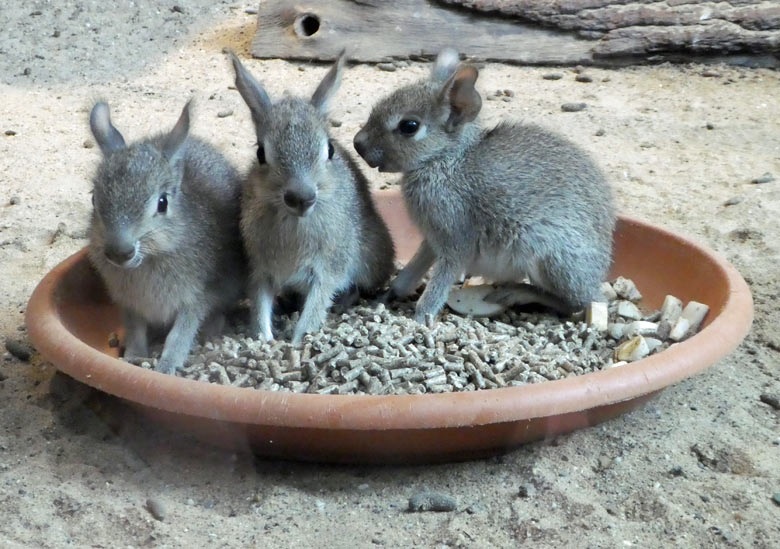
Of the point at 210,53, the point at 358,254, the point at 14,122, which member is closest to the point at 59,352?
the point at 358,254

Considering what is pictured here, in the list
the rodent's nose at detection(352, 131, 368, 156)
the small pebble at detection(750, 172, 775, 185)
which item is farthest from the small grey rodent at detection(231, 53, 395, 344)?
the small pebble at detection(750, 172, 775, 185)

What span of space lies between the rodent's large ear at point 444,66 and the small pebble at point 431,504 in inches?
84.1

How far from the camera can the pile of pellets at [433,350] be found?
3568 millimetres

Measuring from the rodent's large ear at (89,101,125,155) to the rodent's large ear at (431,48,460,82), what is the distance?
1496mm

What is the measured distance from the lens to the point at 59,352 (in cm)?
351

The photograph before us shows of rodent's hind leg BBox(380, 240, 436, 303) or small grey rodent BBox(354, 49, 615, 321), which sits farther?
rodent's hind leg BBox(380, 240, 436, 303)

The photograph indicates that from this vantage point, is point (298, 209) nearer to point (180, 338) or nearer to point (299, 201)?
point (299, 201)

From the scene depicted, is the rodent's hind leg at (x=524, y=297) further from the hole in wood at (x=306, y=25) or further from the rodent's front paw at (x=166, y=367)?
the hole in wood at (x=306, y=25)

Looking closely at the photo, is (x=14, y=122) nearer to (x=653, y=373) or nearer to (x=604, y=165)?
(x=604, y=165)

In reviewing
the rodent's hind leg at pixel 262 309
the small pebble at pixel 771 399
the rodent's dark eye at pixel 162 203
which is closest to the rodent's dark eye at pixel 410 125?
the rodent's hind leg at pixel 262 309

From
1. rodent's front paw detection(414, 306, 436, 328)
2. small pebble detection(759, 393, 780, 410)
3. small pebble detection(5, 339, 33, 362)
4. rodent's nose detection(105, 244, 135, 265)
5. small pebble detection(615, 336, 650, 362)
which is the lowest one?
small pebble detection(5, 339, 33, 362)

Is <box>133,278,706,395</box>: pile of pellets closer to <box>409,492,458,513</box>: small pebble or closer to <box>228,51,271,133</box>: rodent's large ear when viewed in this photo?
<box>409,492,458,513</box>: small pebble

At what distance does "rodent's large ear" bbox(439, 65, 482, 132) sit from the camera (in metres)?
4.20

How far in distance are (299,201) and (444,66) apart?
1.38m
